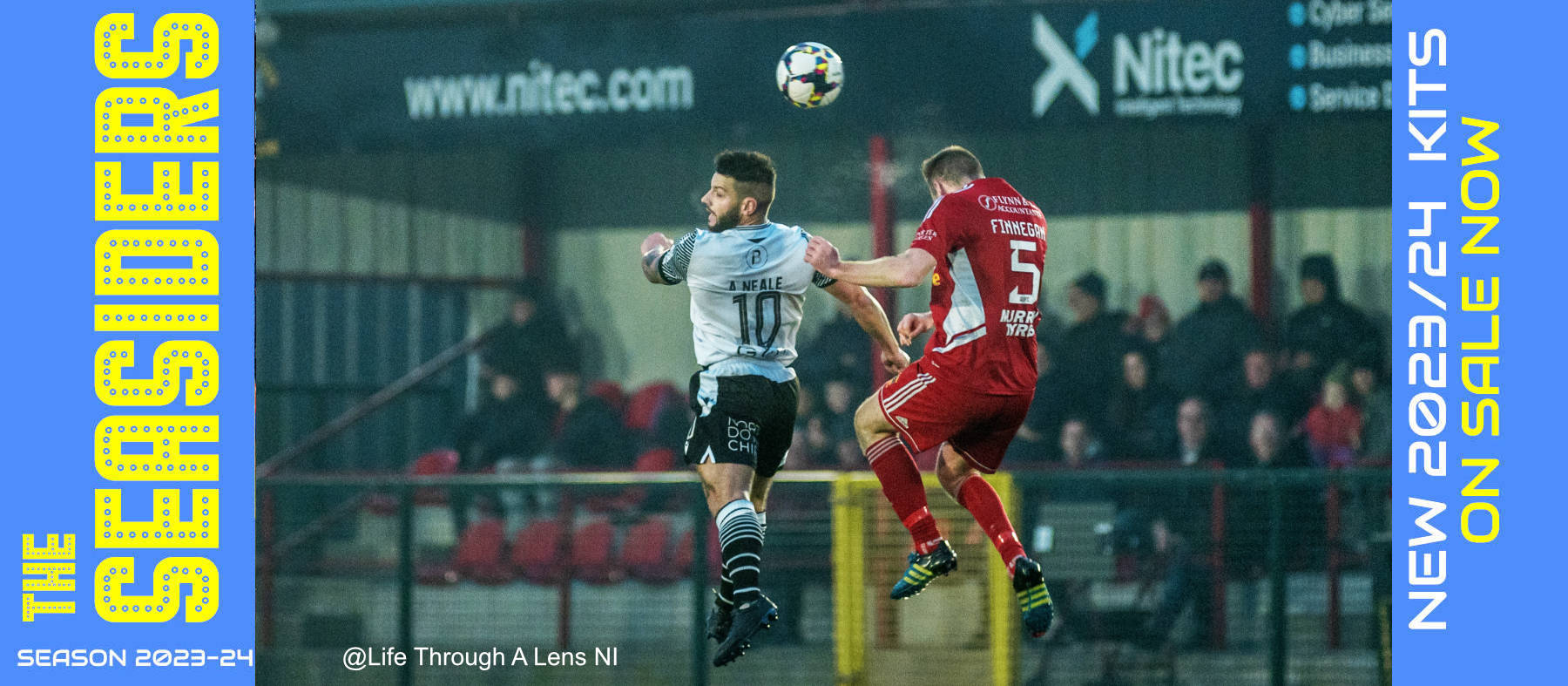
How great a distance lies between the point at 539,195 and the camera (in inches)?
603

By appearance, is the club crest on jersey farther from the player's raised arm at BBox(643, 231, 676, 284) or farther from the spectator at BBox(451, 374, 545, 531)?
the spectator at BBox(451, 374, 545, 531)

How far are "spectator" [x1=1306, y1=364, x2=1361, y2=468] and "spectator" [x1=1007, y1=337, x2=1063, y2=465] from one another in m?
1.52

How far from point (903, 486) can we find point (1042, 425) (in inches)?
164

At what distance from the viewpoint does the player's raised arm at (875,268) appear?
7023 millimetres

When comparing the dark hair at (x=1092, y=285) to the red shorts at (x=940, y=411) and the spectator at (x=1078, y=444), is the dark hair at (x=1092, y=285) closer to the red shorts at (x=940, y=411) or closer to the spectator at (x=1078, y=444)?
the spectator at (x=1078, y=444)

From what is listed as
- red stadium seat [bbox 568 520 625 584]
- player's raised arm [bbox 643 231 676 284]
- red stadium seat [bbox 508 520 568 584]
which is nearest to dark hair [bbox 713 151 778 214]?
player's raised arm [bbox 643 231 676 284]

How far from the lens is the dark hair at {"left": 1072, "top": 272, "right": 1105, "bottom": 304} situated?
12133 mm

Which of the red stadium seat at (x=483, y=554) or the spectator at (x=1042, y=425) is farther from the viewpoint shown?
the spectator at (x=1042, y=425)

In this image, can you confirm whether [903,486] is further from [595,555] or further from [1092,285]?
[1092,285]

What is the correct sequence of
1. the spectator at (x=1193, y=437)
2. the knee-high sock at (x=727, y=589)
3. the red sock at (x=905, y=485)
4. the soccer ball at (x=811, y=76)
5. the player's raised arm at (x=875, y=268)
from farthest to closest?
the spectator at (x=1193, y=437) → the soccer ball at (x=811, y=76) → the red sock at (x=905, y=485) → the knee-high sock at (x=727, y=589) → the player's raised arm at (x=875, y=268)

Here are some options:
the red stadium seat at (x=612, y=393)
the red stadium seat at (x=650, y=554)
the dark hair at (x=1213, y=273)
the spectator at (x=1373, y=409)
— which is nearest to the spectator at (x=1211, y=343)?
the dark hair at (x=1213, y=273)

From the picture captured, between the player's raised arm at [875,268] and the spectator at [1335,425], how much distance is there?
16.3ft
